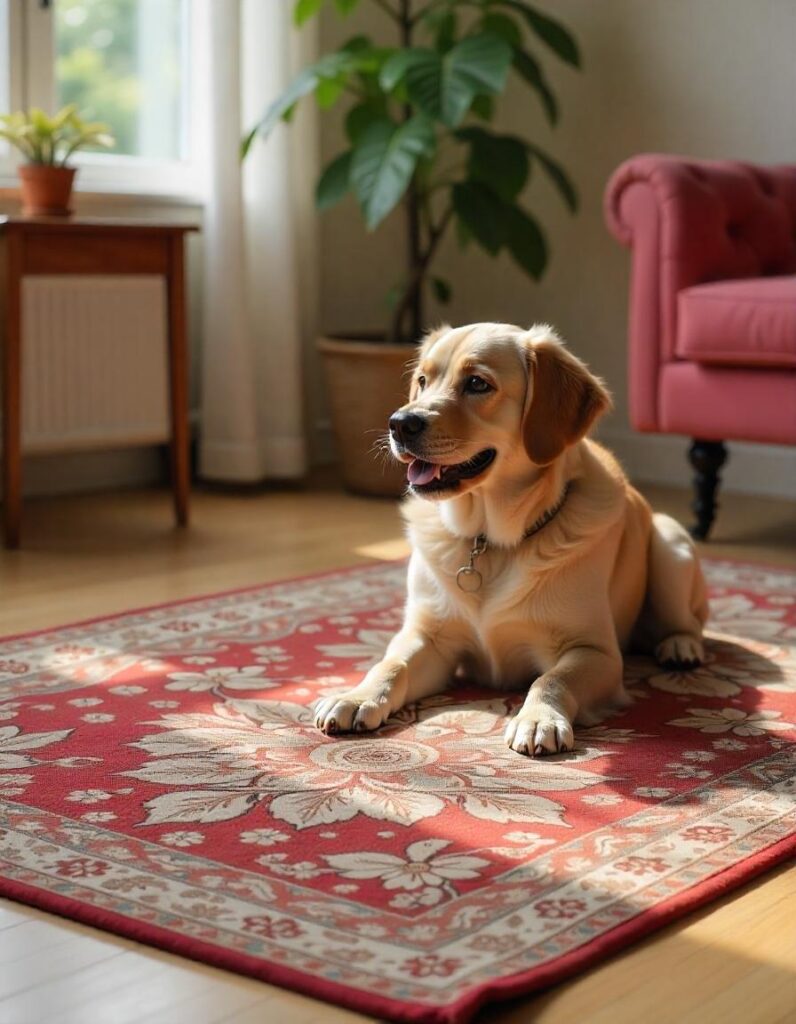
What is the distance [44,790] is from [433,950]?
25.3 inches

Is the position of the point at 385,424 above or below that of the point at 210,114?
below

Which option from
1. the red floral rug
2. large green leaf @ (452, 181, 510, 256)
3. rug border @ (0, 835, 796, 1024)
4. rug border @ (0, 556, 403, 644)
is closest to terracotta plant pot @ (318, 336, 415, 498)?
large green leaf @ (452, 181, 510, 256)

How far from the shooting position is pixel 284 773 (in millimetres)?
1921

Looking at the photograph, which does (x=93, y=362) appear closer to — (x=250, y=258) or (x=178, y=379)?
(x=178, y=379)

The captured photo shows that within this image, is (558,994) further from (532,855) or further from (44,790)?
(44,790)

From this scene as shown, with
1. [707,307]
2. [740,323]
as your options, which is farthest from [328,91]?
[740,323]

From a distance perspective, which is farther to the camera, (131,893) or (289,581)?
(289,581)

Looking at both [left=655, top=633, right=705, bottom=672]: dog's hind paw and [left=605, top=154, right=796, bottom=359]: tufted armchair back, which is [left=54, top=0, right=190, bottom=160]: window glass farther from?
[left=655, top=633, right=705, bottom=672]: dog's hind paw

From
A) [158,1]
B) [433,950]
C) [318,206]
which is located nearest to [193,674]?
[433,950]

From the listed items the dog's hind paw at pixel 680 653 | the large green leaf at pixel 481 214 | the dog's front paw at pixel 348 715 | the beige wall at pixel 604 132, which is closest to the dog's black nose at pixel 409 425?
the dog's front paw at pixel 348 715

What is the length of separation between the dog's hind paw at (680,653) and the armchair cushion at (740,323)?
3.58 feet

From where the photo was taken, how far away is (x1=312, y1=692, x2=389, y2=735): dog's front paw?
82.0 inches

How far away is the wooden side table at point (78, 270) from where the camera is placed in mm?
3406

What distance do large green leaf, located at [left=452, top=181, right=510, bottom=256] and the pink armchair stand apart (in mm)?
510
